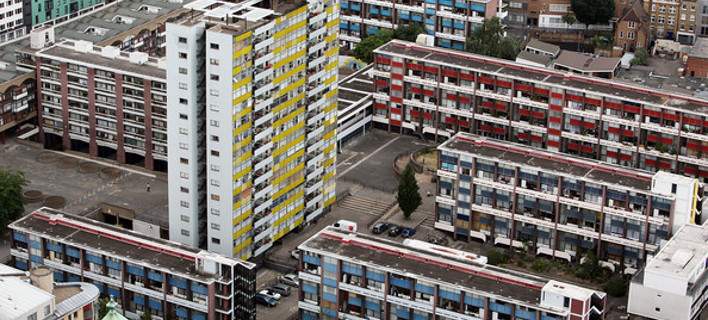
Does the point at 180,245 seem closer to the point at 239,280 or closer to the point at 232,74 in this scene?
the point at 239,280

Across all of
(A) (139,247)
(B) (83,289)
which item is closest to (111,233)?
(A) (139,247)

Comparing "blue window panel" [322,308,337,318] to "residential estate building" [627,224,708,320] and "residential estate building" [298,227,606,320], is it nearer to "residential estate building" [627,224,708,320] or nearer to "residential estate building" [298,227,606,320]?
"residential estate building" [298,227,606,320]

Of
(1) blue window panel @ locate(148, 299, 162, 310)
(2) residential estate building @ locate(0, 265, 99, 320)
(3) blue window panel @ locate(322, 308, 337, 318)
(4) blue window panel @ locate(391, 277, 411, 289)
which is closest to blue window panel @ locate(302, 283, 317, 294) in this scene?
(3) blue window panel @ locate(322, 308, 337, 318)

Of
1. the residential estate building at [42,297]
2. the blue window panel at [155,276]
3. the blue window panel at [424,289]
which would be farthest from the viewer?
the blue window panel at [155,276]

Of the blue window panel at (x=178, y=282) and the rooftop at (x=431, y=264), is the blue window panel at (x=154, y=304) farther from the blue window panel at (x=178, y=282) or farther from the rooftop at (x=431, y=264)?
the rooftop at (x=431, y=264)

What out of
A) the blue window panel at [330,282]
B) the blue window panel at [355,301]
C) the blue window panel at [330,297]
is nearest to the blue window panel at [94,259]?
the blue window panel at [330,282]

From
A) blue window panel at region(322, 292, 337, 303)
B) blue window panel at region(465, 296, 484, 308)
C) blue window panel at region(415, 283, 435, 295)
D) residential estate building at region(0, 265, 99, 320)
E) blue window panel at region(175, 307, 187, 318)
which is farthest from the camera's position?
blue window panel at region(175, 307, 187, 318)
